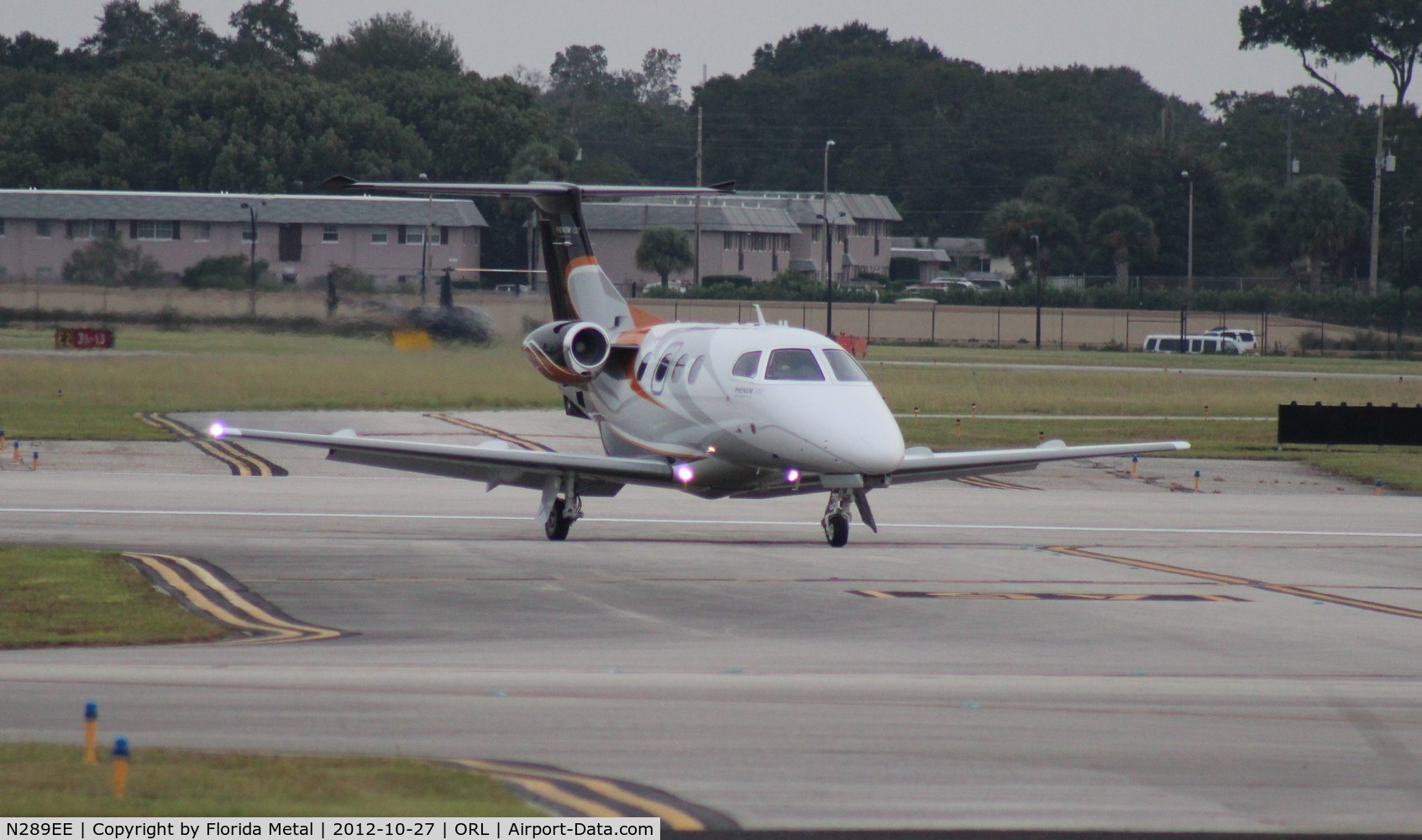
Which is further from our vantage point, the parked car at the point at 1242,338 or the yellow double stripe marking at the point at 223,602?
the parked car at the point at 1242,338

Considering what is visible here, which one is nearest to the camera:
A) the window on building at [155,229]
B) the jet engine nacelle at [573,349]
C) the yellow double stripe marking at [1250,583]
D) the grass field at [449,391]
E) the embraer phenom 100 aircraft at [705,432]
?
the yellow double stripe marking at [1250,583]

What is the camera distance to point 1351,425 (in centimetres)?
3944

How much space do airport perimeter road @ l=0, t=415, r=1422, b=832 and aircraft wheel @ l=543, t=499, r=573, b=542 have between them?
1.32ft

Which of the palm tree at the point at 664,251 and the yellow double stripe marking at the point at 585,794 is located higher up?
the palm tree at the point at 664,251

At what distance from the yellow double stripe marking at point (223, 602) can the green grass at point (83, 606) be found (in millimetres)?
226

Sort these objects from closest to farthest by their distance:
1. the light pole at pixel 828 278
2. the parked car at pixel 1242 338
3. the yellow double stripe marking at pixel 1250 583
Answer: the yellow double stripe marking at pixel 1250 583 → the light pole at pixel 828 278 → the parked car at pixel 1242 338

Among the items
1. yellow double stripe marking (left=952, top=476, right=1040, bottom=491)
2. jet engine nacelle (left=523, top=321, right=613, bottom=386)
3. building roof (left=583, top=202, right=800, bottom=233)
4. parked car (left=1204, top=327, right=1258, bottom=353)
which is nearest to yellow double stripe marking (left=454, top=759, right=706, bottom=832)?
jet engine nacelle (left=523, top=321, right=613, bottom=386)

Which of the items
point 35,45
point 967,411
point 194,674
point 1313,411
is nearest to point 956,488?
point 1313,411

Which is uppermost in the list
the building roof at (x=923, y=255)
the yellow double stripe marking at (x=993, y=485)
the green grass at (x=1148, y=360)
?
the building roof at (x=923, y=255)

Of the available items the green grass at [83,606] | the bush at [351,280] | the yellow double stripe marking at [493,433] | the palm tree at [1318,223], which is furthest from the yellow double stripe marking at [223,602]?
the palm tree at [1318,223]

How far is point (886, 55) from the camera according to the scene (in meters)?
193

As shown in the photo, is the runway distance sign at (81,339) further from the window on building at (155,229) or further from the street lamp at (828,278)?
the street lamp at (828,278)

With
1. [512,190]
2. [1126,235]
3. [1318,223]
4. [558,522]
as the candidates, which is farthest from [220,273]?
[1126,235]
